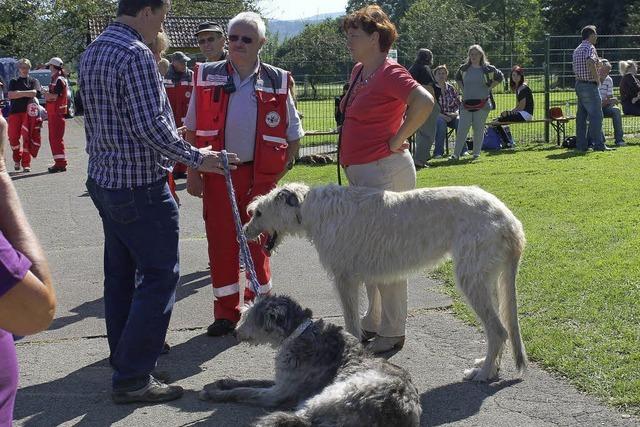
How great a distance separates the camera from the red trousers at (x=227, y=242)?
5.81 metres

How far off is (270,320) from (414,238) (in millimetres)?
1088

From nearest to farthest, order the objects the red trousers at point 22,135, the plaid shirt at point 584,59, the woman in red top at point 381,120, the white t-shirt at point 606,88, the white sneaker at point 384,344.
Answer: the woman in red top at point 381,120
the white sneaker at point 384,344
the plaid shirt at point 584,59
the red trousers at point 22,135
the white t-shirt at point 606,88

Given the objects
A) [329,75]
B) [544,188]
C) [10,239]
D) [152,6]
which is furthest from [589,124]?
[10,239]

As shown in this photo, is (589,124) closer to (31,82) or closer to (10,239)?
(31,82)

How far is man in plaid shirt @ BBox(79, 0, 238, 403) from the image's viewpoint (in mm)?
4418

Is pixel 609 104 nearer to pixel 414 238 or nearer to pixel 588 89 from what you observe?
pixel 588 89

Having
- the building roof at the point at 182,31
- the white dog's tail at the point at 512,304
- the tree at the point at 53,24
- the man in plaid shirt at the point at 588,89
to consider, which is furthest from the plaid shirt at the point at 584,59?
the tree at the point at 53,24

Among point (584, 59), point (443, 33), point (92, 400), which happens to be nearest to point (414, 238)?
point (92, 400)

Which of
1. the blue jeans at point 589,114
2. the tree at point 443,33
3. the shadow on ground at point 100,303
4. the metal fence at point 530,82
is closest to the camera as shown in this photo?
the shadow on ground at point 100,303

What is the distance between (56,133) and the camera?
53.5 ft

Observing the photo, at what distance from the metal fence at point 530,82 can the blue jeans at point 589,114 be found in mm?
2394

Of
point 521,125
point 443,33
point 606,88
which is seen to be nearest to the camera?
point 606,88

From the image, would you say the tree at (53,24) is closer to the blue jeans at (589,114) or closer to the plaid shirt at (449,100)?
the plaid shirt at (449,100)

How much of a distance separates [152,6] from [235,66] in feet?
4.31
